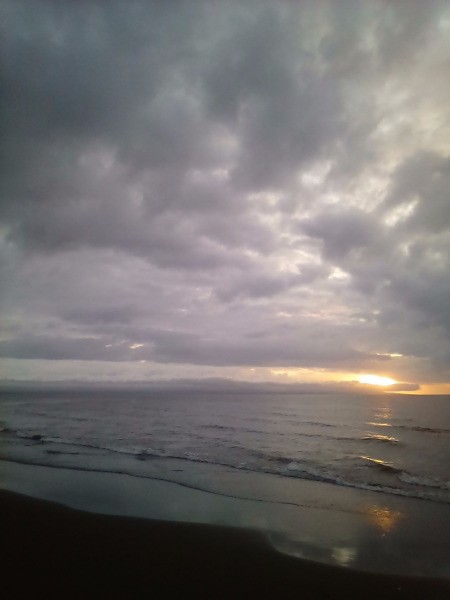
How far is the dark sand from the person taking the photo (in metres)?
7.21

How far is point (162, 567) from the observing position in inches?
322

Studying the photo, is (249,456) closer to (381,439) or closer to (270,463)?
(270,463)

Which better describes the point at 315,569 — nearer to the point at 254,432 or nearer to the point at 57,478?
the point at 57,478

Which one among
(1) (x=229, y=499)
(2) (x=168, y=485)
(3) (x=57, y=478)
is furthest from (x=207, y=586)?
(3) (x=57, y=478)

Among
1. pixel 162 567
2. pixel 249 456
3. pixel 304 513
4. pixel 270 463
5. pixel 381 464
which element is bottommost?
pixel 249 456

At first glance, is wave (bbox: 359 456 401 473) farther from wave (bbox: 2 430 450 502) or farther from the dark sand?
the dark sand

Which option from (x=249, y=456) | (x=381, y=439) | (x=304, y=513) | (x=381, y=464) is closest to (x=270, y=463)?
(x=249, y=456)

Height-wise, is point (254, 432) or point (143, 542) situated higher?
point (143, 542)

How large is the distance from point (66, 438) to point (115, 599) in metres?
25.8

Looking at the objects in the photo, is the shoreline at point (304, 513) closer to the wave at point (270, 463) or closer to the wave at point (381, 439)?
the wave at point (270, 463)

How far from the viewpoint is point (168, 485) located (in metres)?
15.5

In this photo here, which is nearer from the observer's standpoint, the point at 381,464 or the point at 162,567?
the point at 162,567

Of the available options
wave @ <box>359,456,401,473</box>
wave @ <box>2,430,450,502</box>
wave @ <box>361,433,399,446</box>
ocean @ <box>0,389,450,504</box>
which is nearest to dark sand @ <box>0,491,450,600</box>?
ocean @ <box>0,389,450,504</box>

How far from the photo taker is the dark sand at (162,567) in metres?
7.21
